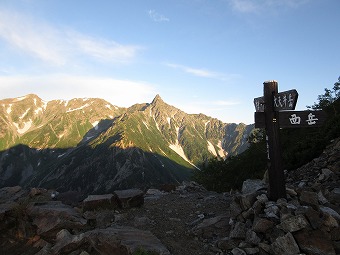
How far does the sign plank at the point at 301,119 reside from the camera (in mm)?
10023

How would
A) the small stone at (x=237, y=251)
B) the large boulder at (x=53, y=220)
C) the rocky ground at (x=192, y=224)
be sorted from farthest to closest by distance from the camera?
the large boulder at (x=53, y=220)
the small stone at (x=237, y=251)
the rocky ground at (x=192, y=224)

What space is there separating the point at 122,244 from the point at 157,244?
3.97 ft

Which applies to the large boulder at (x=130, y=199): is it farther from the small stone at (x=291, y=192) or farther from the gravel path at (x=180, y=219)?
the small stone at (x=291, y=192)

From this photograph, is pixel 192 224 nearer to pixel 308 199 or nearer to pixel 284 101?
pixel 308 199

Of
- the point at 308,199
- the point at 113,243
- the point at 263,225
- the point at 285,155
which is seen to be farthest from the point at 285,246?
the point at 285,155

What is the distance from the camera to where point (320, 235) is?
8359 millimetres

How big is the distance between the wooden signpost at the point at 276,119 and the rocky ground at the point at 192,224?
2.44ft

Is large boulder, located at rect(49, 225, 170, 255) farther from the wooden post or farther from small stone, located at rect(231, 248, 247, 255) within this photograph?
the wooden post

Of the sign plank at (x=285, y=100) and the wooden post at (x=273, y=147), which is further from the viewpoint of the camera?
the wooden post at (x=273, y=147)

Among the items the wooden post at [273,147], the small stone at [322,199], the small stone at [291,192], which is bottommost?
the small stone at [322,199]

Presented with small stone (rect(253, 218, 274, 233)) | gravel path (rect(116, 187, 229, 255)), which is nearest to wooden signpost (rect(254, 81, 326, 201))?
small stone (rect(253, 218, 274, 233))

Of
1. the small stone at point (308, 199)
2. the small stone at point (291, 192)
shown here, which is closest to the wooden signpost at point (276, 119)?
the small stone at point (291, 192)

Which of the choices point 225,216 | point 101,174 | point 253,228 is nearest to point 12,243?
point 225,216

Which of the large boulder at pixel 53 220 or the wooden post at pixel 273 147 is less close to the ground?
the wooden post at pixel 273 147
